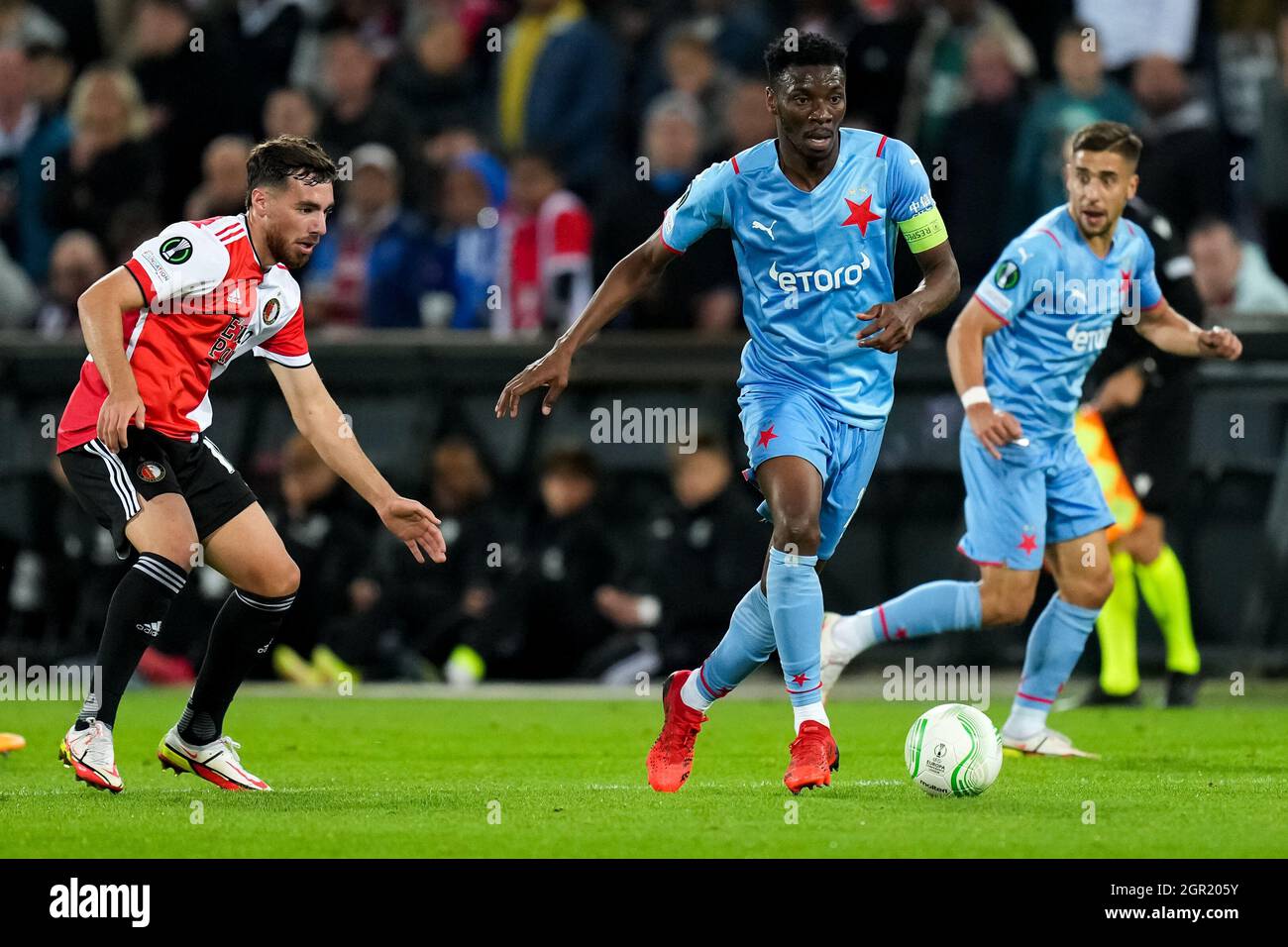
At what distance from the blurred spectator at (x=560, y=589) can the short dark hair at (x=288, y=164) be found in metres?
5.08

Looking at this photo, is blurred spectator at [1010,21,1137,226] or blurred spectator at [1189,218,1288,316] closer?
blurred spectator at [1189,218,1288,316]

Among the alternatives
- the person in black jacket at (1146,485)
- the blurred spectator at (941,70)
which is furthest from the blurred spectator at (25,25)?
the person in black jacket at (1146,485)

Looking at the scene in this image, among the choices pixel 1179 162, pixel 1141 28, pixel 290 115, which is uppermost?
pixel 1141 28

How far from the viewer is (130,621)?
703cm

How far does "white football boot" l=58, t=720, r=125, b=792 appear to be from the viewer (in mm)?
6961

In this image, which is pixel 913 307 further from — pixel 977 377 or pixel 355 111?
pixel 355 111

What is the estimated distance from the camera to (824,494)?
720cm

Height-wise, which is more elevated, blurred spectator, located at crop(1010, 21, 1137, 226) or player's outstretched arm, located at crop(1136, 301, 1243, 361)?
blurred spectator, located at crop(1010, 21, 1137, 226)

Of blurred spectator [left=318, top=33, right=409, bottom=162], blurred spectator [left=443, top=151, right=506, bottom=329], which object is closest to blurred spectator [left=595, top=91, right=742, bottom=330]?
blurred spectator [left=443, top=151, right=506, bottom=329]

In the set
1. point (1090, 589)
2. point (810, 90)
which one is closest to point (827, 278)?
point (810, 90)

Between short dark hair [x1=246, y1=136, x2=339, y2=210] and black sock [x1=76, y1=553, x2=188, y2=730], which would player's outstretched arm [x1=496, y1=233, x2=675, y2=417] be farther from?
black sock [x1=76, y1=553, x2=188, y2=730]

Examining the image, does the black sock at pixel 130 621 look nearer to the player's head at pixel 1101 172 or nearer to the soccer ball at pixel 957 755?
the soccer ball at pixel 957 755

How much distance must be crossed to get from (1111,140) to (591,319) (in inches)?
97.1

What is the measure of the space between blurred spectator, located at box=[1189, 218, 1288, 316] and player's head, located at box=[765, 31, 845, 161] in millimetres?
5428
